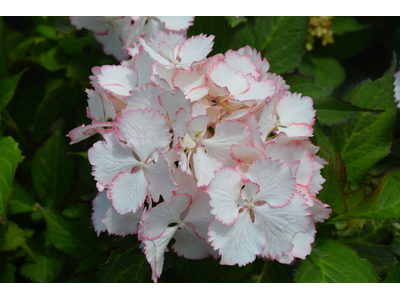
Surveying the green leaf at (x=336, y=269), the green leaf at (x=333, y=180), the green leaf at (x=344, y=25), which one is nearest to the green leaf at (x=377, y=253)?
the green leaf at (x=336, y=269)

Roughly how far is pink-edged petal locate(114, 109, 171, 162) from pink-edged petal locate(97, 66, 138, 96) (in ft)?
0.26

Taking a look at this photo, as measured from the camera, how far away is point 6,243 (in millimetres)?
1002

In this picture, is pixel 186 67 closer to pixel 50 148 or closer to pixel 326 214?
pixel 326 214

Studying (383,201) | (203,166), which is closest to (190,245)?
(203,166)

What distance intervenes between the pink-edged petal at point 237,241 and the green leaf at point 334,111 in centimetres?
40

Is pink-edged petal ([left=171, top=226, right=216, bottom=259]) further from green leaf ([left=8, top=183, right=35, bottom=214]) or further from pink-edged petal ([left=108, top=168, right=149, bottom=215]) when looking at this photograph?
green leaf ([left=8, top=183, right=35, bottom=214])

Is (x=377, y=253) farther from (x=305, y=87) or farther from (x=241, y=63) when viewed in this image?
(x=241, y=63)

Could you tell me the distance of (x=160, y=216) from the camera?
590mm

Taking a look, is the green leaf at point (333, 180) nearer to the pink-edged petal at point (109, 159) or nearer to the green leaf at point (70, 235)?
the pink-edged petal at point (109, 159)

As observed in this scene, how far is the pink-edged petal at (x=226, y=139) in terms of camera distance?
58cm

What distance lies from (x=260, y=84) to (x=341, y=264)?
0.51 metres

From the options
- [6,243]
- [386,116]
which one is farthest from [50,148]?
[386,116]

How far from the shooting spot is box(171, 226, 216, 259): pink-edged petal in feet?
2.15

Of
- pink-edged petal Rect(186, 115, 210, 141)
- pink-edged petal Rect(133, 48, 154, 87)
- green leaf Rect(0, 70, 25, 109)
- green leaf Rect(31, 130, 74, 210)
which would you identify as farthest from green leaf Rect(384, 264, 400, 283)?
green leaf Rect(0, 70, 25, 109)
